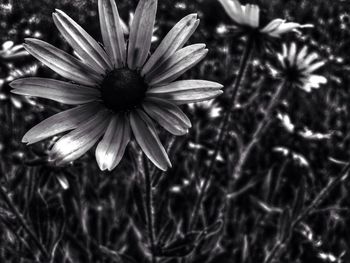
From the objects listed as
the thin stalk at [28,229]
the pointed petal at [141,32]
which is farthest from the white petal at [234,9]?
the thin stalk at [28,229]

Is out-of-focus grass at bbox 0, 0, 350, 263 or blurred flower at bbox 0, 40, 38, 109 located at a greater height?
blurred flower at bbox 0, 40, 38, 109

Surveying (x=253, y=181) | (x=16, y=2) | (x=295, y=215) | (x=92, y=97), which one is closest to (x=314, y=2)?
(x=253, y=181)

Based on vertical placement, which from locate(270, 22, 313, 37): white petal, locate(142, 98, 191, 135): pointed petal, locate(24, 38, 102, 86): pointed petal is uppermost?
locate(270, 22, 313, 37): white petal

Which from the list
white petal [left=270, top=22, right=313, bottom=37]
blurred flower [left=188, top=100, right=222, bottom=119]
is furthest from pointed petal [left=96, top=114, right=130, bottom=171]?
blurred flower [left=188, top=100, right=222, bottom=119]

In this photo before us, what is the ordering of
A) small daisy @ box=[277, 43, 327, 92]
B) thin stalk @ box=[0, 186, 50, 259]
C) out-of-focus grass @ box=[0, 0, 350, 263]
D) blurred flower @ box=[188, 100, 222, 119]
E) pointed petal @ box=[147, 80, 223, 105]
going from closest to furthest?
1. pointed petal @ box=[147, 80, 223, 105]
2. thin stalk @ box=[0, 186, 50, 259]
3. out-of-focus grass @ box=[0, 0, 350, 263]
4. small daisy @ box=[277, 43, 327, 92]
5. blurred flower @ box=[188, 100, 222, 119]

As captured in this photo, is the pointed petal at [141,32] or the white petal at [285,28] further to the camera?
the white petal at [285,28]

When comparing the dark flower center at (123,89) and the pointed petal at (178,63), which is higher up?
the pointed petal at (178,63)

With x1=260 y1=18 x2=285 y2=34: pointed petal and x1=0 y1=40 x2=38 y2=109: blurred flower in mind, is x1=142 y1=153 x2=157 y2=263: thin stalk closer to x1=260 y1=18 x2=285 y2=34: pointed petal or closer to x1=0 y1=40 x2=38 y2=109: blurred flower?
x1=260 y1=18 x2=285 y2=34: pointed petal

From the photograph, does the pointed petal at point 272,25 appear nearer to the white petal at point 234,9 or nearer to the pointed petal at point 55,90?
the white petal at point 234,9

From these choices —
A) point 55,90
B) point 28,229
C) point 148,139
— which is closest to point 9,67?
point 28,229
